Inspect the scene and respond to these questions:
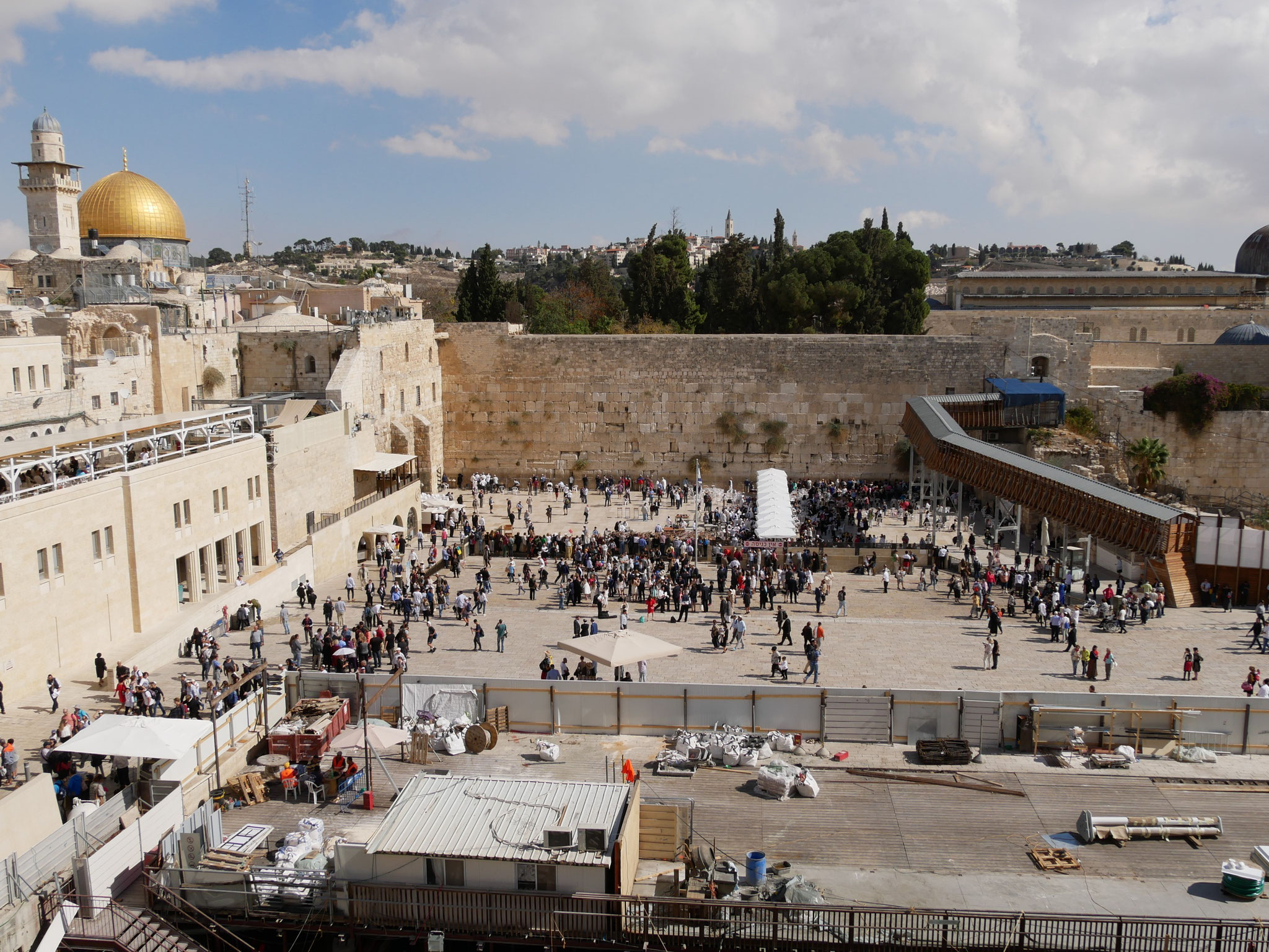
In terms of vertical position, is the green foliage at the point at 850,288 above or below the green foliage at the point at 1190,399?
above

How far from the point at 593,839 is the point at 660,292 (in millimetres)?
35251

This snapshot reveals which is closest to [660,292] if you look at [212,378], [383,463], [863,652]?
[383,463]

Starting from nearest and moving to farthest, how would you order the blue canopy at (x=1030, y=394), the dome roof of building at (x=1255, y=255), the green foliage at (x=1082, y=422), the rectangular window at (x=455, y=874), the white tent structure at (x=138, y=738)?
the rectangular window at (x=455, y=874), the white tent structure at (x=138, y=738), the blue canopy at (x=1030, y=394), the green foliage at (x=1082, y=422), the dome roof of building at (x=1255, y=255)

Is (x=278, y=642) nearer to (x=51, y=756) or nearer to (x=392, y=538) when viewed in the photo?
(x=51, y=756)

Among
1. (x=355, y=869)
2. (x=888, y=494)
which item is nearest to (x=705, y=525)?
(x=888, y=494)

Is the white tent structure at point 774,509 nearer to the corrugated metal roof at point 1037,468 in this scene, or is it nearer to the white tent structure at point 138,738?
the corrugated metal roof at point 1037,468

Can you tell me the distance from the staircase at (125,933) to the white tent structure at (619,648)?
19.6 feet

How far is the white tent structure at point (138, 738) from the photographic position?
34.8 feet

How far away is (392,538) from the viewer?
2412 centimetres

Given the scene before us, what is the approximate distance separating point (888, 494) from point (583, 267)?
99.6 feet

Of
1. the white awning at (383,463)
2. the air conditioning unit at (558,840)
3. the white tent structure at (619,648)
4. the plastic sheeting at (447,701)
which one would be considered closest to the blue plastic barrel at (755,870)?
the air conditioning unit at (558,840)

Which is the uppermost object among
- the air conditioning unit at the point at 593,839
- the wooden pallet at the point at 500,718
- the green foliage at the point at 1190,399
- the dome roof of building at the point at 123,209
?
the dome roof of building at the point at 123,209

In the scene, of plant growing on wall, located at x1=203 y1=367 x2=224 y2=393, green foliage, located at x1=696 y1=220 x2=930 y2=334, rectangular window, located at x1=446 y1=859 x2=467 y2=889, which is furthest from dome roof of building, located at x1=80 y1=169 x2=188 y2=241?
rectangular window, located at x1=446 y1=859 x2=467 y2=889

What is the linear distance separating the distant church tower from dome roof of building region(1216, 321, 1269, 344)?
4355cm
